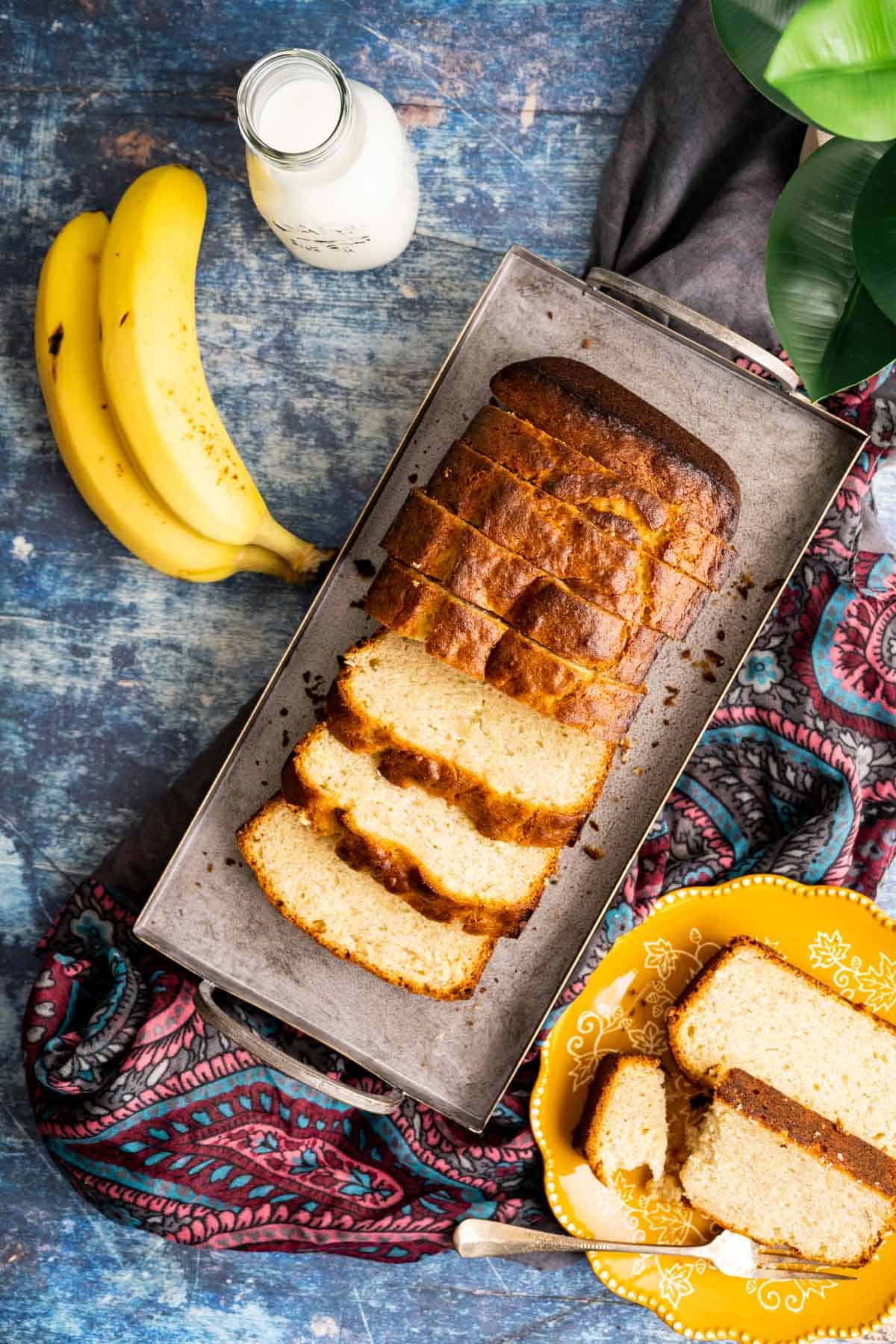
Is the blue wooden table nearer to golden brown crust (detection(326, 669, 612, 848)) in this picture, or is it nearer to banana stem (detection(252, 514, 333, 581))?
banana stem (detection(252, 514, 333, 581))

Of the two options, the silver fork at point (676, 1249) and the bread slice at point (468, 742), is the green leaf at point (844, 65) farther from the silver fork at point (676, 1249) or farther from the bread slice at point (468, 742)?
the silver fork at point (676, 1249)

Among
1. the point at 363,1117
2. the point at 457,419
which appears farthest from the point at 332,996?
the point at 457,419

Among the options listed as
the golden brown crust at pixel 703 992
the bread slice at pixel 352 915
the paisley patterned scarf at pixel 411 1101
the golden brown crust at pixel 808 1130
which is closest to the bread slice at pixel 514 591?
the paisley patterned scarf at pixel 411 1101

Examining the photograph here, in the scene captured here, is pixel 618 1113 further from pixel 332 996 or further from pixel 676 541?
pixel 676 541

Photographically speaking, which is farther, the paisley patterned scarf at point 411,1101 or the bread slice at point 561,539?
the paisley patterned scarf at point 411,1101

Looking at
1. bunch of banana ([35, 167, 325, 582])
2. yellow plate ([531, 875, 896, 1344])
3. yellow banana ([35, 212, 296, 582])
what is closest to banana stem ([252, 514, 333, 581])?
bunch of banana ([35, 167, 325, 582])

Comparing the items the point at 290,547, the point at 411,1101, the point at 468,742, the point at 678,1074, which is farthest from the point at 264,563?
the point at 678,1074

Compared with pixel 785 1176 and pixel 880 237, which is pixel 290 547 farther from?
pixel 785 1176
